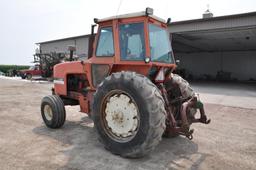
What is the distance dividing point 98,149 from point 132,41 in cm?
188

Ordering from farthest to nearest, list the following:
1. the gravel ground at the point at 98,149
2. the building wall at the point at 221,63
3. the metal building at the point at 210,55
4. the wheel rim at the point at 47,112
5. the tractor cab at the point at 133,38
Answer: the building wall at the point at 221,63, the metal building at the point at 210,55, the wheel rim at the point at 47,112, the tractor cab at the point at 133,38, the gravel ground at the point at 98,149

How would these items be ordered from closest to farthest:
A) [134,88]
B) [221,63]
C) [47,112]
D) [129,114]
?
[134,88], [129,114], [47,112], [221,63]

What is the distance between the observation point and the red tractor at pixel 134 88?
10.3 feet

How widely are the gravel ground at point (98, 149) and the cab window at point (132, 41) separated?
160 centimetres

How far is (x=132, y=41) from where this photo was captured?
378 cm

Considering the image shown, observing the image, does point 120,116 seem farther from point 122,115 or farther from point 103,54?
point 103,54

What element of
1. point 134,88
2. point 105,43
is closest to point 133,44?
point 105,43

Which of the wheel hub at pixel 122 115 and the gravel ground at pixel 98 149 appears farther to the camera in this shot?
the wheel hub at pixel 122 115

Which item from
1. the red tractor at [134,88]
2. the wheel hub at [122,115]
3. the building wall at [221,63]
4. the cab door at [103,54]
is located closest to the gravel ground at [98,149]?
the red tractor at [134,88]

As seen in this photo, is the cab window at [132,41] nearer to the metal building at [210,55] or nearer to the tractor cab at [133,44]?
the tractor cab at [133,44]

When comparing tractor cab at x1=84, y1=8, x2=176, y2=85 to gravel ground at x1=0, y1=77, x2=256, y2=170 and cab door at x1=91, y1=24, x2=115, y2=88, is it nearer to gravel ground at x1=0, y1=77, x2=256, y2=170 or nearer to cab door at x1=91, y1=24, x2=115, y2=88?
cab door at x1=91, y1=24, x2=115, y2=88

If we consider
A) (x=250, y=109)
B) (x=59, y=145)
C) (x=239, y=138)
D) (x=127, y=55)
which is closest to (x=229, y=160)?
(x=239, y=138)

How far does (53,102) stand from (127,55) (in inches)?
78.8

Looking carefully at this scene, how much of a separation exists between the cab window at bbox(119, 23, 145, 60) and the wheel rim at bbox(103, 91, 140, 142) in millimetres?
681
